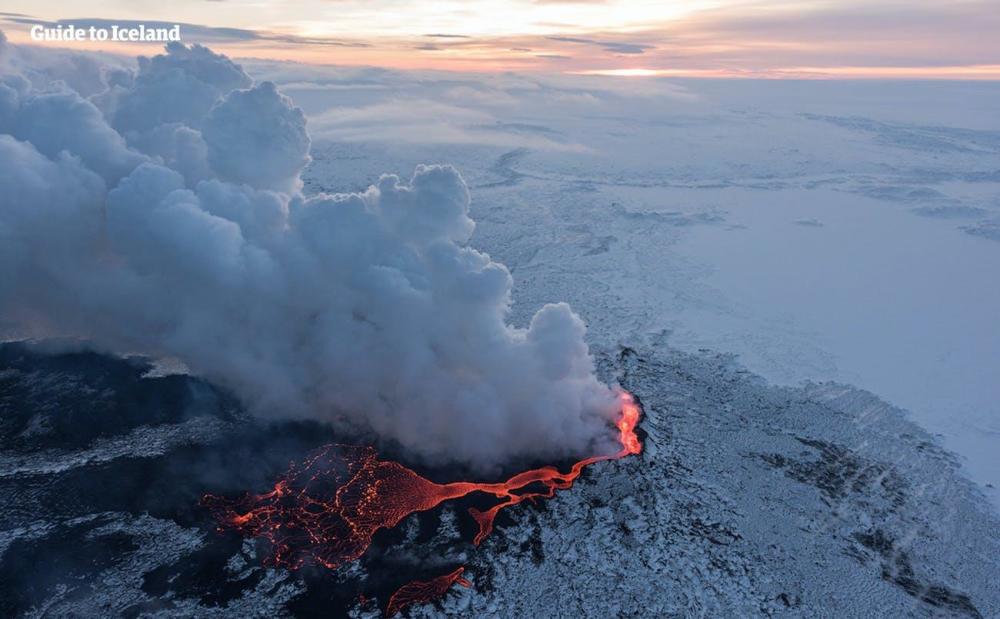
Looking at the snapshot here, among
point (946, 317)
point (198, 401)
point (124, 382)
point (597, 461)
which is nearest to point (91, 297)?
point (124, 382)

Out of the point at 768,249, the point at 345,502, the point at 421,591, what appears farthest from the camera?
the point at 768,249

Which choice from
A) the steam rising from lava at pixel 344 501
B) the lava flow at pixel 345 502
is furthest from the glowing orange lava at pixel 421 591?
the steam rising from lava at pixel 344 501

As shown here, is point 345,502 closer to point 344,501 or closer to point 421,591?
point 344,501

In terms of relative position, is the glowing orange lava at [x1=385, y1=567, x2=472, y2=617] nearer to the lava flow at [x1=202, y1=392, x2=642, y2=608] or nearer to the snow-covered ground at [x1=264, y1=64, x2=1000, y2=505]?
the lava flow at [x1=202, y1=392, x2=642, y2=608]

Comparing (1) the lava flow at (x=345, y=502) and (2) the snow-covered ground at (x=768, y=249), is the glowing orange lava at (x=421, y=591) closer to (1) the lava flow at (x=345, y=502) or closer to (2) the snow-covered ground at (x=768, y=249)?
(1) the lava flow at (x=345, y=502)

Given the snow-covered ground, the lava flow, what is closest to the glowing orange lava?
the lava flow

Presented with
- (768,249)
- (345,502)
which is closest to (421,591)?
(345,502)

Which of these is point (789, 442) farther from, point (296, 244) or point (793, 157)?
point (793, 157)

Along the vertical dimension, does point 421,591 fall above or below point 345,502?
below
